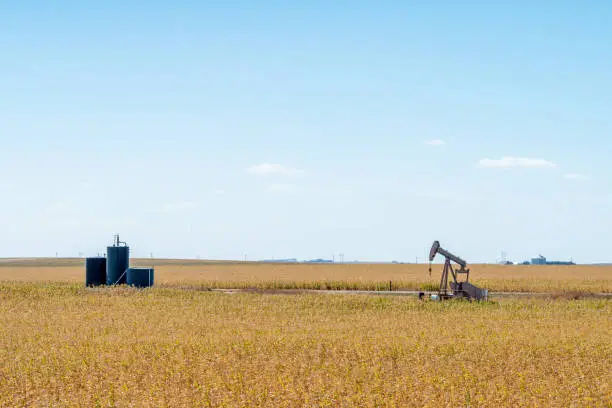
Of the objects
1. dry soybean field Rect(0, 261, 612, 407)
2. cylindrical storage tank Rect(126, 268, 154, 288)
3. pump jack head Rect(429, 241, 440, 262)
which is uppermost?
pump jack head Rect(429, 241, 440, 262)

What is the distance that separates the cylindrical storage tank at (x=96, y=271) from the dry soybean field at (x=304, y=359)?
2049 centimetres

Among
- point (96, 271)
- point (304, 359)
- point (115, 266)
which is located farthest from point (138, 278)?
point (304, 359)

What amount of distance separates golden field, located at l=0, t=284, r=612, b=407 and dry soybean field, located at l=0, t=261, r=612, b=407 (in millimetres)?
53

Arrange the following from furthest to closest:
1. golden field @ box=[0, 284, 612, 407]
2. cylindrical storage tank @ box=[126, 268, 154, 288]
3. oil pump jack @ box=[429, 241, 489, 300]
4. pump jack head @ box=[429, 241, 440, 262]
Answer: cylindrical storage tank @ box=[126, 268, 154, 288], pump jack head @ box=[429, 241, 440, 262], oil pump jack @ box=[429, 241, 489, 300], golden field @ box=[0, 284, 612, 407]

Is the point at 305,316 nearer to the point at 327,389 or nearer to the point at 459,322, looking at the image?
the point at 459,322

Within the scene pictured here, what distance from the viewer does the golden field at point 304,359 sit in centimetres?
1641

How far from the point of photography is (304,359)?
68.2ft

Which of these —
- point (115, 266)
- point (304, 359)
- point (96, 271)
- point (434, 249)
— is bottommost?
point (304, 359)

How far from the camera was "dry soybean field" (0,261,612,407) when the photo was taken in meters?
16.4

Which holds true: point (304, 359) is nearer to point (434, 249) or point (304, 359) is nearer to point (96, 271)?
point (434, 249)

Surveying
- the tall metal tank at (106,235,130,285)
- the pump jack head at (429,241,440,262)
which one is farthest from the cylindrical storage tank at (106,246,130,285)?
the pump jack head at (429,241,440,262)

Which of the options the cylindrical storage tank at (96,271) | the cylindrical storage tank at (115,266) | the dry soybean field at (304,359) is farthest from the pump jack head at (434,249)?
the cylindrical storage tank at (96,271)

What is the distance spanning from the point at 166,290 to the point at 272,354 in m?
29.4

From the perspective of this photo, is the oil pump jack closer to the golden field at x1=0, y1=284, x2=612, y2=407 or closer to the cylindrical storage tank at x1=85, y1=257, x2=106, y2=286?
the golden field at x1=0, y1=284, x2=612, y2=407
